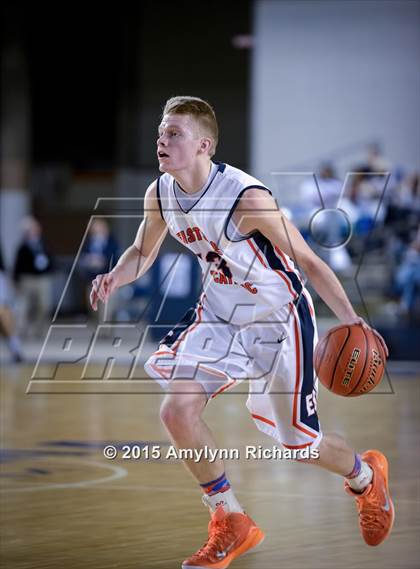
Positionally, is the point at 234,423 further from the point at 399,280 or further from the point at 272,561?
the point at 399,280

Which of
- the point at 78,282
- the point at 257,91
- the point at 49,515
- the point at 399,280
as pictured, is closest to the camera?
the point at 49,515

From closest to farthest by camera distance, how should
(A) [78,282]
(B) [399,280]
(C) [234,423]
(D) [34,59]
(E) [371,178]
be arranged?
(C) [234,423] → (B) [399,280] → (E) [371,178] → (A) [78,282] → (D) [34,59]

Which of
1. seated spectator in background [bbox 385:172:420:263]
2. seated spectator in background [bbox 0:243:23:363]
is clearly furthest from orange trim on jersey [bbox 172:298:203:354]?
seated spectator in background [bbox 385:172:420:263]

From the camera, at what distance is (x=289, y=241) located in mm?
4711

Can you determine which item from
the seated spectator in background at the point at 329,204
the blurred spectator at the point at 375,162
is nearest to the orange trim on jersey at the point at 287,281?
the seated spectator in background at the point at 329,204

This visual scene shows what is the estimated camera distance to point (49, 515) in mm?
5902

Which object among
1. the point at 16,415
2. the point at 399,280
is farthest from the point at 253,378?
the point at 399,280

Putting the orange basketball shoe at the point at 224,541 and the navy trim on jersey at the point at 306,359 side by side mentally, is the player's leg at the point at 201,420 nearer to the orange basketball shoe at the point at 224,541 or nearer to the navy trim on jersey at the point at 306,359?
the orange basketball shoe at the point at 224,541

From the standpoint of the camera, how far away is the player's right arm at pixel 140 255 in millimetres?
5109

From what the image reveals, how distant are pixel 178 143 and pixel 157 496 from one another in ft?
7.83

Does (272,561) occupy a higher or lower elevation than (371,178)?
higher

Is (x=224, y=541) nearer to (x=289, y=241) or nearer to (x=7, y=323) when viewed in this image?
(x=289, y=241)

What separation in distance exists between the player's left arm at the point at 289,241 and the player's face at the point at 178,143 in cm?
27

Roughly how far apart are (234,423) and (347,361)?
4778mm
